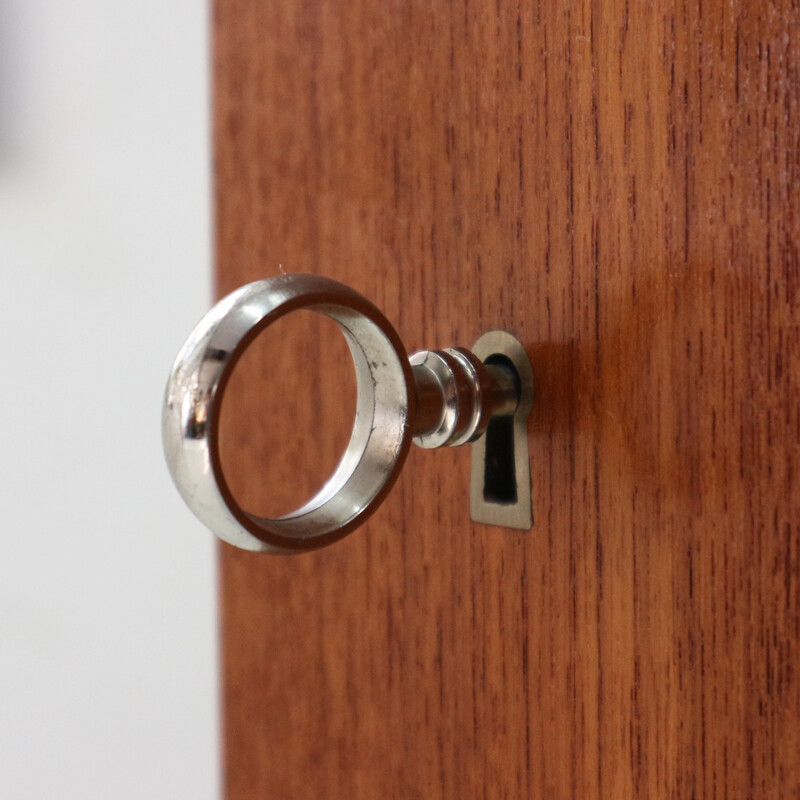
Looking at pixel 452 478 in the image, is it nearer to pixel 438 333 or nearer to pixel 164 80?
pixel 438 333

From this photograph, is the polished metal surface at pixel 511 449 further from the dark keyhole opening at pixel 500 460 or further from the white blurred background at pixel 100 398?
the white blurred background at pixel 100 398

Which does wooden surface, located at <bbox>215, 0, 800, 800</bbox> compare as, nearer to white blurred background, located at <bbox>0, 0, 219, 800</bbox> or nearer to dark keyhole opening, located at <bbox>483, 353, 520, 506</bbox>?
dark keyhole opening, located at <bbox>483, 353, 520, 506</bbox>

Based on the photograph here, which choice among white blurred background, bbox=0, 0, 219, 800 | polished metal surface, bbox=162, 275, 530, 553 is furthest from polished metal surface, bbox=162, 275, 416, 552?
white blurred background, bbox=0, 0, 219, 800

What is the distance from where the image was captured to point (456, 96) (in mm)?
273

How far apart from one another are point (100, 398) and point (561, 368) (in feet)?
1.35

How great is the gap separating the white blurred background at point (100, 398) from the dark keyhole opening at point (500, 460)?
0.30 meters

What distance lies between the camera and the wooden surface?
0.69 ft

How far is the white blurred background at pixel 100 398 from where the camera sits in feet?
1.78

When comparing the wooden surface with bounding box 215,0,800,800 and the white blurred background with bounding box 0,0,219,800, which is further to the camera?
the white blurred background with bounding box 0,0,219,800

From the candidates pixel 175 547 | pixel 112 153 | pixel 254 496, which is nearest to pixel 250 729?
pixel 254 496

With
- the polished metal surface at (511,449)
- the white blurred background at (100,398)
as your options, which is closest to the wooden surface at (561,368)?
the polished metal surface at (511,449)

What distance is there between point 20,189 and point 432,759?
0.47 meters

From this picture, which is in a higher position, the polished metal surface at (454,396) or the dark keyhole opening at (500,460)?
the polished metal surface at (454,396)

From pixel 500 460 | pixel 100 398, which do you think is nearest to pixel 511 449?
pixel 500 460
